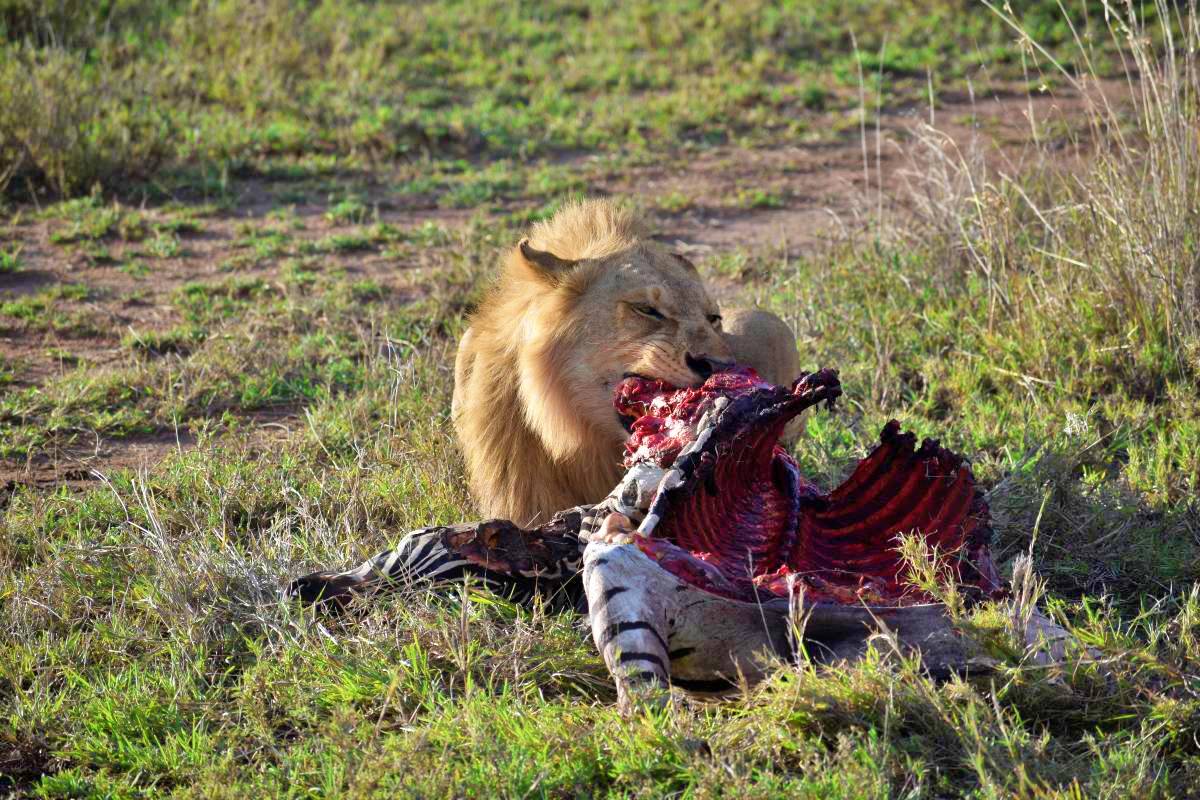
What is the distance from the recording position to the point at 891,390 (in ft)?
15.7

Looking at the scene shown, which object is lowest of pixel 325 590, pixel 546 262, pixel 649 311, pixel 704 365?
pixel 325 590

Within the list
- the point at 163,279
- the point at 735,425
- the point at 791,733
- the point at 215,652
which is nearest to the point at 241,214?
the point at 163,279

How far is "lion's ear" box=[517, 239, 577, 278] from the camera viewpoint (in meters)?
3.51

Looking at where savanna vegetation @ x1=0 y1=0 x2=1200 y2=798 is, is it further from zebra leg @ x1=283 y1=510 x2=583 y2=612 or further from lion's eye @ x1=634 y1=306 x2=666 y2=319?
lion's eye @ x1=634 y1=306 x2=666 y2=319

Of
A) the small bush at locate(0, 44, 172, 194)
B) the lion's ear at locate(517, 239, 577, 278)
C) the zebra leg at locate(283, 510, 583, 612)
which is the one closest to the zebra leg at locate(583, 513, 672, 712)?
the zebra leg at locate(283, 510, 583, 612)

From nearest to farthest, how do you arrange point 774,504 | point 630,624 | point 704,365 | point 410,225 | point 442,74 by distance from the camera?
point 630,624, point 774,504, point 704,365, point 410,225, point 442,74

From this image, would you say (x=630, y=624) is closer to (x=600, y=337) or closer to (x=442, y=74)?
(x=600, y=337)

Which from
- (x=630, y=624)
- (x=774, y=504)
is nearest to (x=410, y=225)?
(x=774, y=504)

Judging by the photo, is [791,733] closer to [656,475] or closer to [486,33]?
[656,475]

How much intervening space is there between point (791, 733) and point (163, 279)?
4390 mm

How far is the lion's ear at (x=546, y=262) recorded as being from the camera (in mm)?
3508

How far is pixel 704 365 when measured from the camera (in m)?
3.34

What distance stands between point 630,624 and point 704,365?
→ 0.99 m

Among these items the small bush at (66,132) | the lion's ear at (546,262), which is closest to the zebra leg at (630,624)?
the lion's ear at (546,262)
